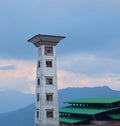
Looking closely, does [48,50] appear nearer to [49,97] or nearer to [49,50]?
[49,50]

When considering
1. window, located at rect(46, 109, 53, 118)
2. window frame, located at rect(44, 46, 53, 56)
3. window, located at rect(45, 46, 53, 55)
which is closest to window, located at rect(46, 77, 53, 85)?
window frame, located at rect(44, 46, 53, 56)

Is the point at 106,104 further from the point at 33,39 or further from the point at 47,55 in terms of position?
the point at 33,39

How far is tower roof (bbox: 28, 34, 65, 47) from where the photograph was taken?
6709 centimetres

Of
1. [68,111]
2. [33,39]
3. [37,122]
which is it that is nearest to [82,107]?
[68,111]

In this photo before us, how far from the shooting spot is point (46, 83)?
67.6 m

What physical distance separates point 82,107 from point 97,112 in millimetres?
14349

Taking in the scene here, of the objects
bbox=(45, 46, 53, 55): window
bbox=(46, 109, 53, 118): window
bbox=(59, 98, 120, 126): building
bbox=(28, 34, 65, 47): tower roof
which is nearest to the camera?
bbox=(46, 109, 53, 118): window

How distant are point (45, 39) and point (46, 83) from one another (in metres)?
8.69

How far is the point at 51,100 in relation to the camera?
67438 mm

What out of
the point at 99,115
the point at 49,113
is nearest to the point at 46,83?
the point at 49,113

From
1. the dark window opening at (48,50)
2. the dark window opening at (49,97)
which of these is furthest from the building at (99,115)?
the dark window opening at (48,50)

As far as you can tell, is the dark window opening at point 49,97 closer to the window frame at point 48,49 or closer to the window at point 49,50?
the window frame at point 48,49

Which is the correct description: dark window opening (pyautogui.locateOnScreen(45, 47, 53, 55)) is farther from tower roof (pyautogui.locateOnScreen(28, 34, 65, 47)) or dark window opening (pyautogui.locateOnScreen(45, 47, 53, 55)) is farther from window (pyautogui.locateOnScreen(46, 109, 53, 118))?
window (pyautogui.locateOnScreen(46, 109, 53, 118))

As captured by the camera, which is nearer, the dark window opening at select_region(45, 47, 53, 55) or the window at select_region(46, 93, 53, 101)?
the window at select_region(46, 93, 53, 101)
